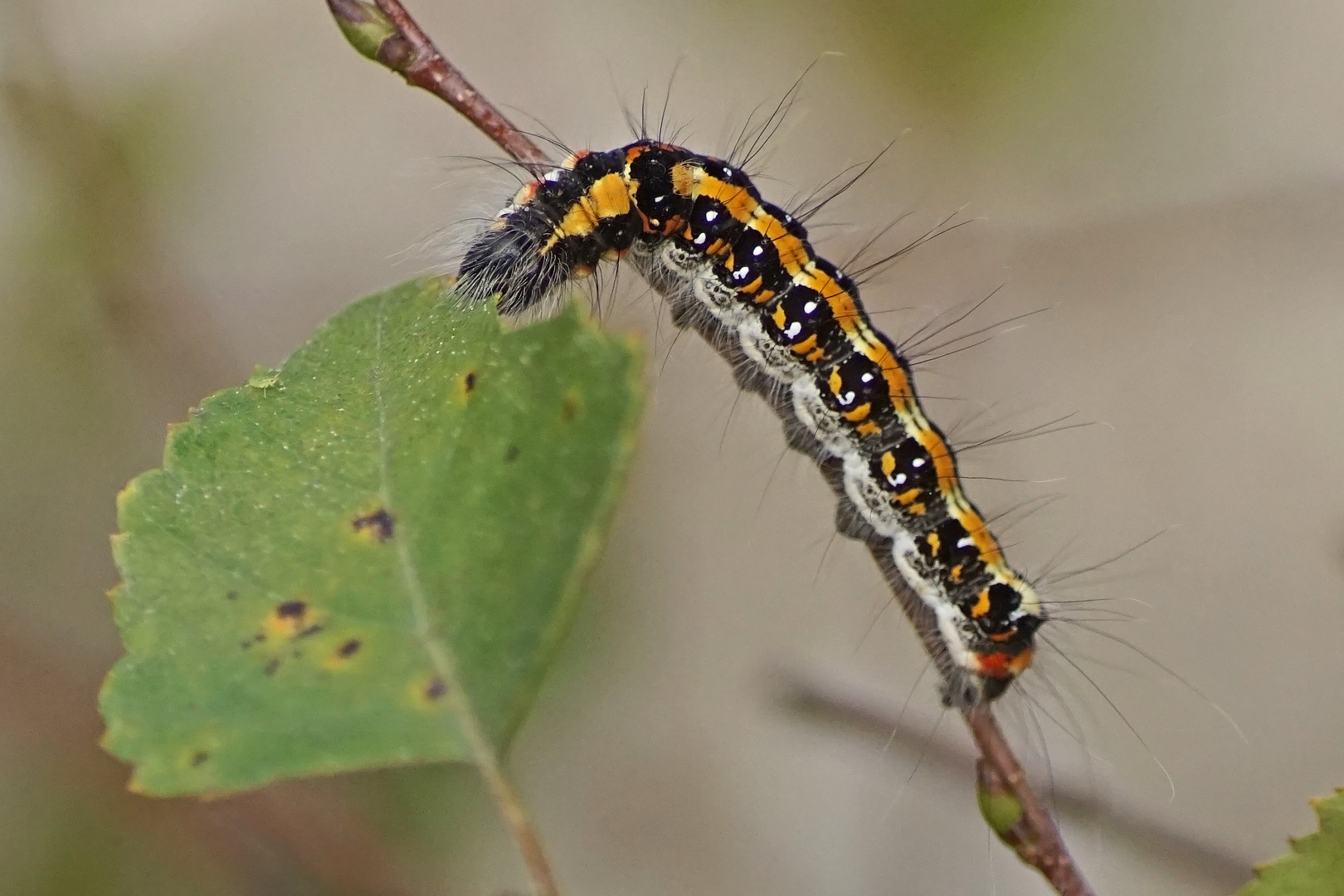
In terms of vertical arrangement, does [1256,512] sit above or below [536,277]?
above

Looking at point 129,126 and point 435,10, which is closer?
point 129,126

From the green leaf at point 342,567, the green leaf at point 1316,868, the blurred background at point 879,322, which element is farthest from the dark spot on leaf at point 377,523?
the blurred background at point 879,322

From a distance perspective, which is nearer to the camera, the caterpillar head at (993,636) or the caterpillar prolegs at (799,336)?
the caterpillar prolegs at (799,336)

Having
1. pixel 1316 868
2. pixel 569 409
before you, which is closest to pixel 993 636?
pixel 1316 868

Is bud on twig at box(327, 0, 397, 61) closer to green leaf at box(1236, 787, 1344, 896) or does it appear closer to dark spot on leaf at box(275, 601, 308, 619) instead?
dark spot on leaf at box(275, 601, 308, 619)

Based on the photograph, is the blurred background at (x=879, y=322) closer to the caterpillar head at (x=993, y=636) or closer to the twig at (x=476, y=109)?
the caterpillar head at (x=993, y=636)

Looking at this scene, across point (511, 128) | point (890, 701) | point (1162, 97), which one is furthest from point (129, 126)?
point (1162, 97)

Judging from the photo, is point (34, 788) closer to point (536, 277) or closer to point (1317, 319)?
point (536, 277)
